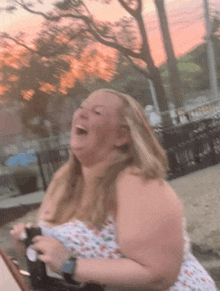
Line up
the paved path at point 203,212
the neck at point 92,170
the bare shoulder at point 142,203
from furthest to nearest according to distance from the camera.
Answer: the paved path at point 203,212
the neck at point 92,170
the bare shoulder at point 142,203

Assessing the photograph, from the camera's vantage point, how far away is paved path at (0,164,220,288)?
1.02 m

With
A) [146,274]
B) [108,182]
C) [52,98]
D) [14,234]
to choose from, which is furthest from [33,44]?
[146,274]

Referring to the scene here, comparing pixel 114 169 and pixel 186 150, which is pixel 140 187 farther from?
pixel 186 150

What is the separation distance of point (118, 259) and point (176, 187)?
26 cm

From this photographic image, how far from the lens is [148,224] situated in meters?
0.82

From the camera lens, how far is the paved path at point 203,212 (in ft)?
3.36

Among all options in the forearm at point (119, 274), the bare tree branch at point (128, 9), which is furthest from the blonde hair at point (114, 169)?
the bare tree branch at point (128, 9)

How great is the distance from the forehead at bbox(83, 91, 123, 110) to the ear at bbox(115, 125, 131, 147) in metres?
0.06

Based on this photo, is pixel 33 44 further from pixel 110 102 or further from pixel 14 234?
pixel 14 234

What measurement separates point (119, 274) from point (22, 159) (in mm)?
499

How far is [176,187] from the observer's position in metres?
0.96

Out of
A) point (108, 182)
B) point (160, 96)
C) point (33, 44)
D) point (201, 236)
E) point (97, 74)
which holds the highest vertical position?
point (33, 44)

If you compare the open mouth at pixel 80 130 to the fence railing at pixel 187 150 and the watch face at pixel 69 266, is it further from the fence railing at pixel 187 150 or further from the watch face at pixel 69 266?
the watch face at pixel 69 266

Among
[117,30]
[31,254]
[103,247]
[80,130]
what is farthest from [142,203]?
[117,30]
